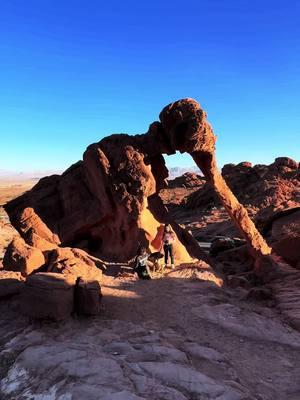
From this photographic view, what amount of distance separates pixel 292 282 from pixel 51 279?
6990 mm

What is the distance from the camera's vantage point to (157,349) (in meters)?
6.82

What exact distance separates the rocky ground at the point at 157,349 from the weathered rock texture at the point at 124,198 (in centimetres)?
346

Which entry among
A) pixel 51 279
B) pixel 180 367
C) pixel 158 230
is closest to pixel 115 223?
pixel 158 230

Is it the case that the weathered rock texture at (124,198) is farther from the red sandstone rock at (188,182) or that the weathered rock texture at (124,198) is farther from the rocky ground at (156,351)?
the red sandstone rock at (188,182)

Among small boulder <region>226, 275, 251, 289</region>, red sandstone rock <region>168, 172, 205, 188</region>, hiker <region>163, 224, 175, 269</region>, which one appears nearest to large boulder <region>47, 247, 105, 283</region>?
hiker <region>163, 224, 175, 269</region>

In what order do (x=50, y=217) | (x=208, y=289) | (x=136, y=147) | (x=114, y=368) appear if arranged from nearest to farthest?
1. (x=114, y=368)
2. (x=208, y=289)
3. (x=136, y=147)
4. (x=50, y=217)

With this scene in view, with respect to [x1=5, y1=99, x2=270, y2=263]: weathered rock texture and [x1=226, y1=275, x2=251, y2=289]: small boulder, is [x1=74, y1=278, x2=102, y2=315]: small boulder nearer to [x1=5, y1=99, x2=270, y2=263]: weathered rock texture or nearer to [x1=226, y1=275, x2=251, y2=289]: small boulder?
[x1=5, y1=99, x2=270, y2=263]: weathered rock texture

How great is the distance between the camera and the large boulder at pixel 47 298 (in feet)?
26.2

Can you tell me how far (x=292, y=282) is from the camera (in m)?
11.5

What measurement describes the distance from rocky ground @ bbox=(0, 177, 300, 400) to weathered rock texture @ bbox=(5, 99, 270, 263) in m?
3.46

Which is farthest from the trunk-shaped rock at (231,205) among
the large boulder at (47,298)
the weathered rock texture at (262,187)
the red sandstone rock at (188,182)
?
the red sandstone rock at (188,182)

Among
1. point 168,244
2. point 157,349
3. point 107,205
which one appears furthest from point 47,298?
point 107,205

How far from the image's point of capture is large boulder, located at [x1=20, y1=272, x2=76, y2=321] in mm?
8000

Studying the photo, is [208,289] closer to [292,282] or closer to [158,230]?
[292,282]
